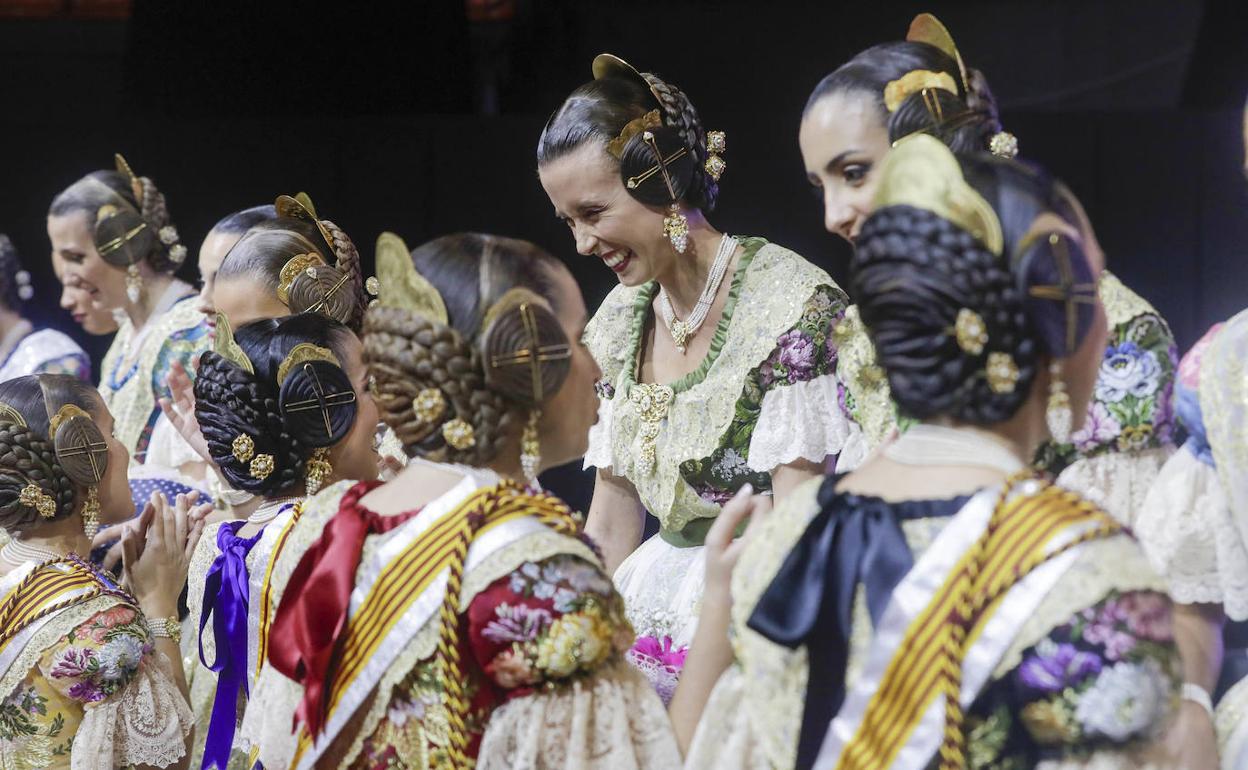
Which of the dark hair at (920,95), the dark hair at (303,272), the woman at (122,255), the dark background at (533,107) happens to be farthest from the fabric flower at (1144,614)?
the dark background at (533,107)

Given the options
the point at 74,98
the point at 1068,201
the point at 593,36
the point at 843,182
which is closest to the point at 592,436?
the point at 843,182

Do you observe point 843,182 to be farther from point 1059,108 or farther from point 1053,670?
point 1059,108

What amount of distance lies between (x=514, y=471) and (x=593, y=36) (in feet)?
12.8

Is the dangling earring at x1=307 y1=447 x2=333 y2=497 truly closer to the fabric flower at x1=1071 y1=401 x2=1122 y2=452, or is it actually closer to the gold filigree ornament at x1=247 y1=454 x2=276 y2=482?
the gold filigree ornament at x1=247 y1=454 x2=276 y2=482

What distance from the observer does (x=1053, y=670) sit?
1344 mm

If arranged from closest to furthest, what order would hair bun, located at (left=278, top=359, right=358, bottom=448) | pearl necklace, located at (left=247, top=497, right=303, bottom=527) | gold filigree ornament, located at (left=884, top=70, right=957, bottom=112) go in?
gold filigree ornament, located at (left=884, top=70, right=957, bottom=112)
hair bun, located at (left=278, top=359, right=358, bottom=448)
pearl necklace, located at (left=247, top=497, right=303, bottom=527)

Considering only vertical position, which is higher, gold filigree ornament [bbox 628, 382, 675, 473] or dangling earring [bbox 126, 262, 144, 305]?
gold filigree ornament [bbox 628, 382, 675, 473]

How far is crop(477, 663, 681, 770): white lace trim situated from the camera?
1.65m

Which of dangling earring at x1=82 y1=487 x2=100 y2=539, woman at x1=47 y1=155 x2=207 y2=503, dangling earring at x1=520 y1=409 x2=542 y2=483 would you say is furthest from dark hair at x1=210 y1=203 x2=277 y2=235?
dangling earring at x1=520 y1=409 x2=542 y2=483

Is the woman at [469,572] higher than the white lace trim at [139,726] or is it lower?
higher

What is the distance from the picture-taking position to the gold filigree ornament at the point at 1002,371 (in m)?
1.43

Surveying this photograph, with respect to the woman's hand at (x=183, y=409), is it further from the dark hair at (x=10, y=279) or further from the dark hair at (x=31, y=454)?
the dark hair at (x=10, y=279)

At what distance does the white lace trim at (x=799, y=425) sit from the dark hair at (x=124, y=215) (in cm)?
246

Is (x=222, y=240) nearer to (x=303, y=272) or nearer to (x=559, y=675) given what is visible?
(x=303, y=272)
